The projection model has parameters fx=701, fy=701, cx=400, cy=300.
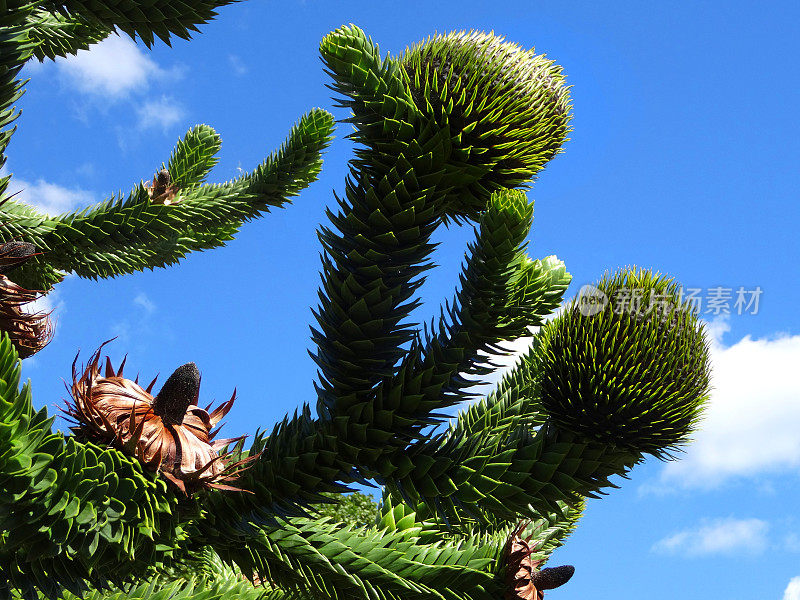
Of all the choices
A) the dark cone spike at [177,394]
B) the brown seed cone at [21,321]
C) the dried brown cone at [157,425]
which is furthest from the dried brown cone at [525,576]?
the brown seed cone at [21,321]

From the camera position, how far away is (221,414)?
2.51 metres

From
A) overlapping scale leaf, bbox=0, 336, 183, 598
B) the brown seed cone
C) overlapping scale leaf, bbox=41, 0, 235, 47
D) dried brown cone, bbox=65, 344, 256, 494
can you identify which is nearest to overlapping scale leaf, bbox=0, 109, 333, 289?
the brown seed cone

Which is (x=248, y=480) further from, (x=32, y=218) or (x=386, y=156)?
(x=32, y=218)

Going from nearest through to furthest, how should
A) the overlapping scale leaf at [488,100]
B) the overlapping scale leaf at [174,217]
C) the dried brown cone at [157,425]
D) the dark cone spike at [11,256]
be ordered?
the dried brown cone at [157,425]
the overlapping scale leaf at [488,100]
the dark cone spike at [11,256]
the overlapping scale leaf at [174,217]

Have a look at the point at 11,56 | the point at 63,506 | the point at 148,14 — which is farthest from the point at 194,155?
the point at 63,506

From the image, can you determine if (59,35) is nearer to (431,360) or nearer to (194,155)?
(194,155)

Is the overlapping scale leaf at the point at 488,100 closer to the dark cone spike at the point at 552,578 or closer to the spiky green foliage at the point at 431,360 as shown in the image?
the spiky green foliage at the point at 431,360

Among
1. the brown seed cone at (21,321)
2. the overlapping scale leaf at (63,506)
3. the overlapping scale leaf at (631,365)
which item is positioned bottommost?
the overlapping scale leaf at (63,506)

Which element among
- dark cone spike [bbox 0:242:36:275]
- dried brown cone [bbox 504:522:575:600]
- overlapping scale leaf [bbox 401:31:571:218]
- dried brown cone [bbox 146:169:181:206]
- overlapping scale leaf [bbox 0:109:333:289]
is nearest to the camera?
overlapping scale leaf [bbox 401:31:571:218]

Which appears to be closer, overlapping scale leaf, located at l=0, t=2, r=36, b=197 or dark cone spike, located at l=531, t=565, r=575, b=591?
overlapping scale leaf, located at l=0, t=2, r=36, b=197

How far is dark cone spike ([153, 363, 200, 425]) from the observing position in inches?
89.2

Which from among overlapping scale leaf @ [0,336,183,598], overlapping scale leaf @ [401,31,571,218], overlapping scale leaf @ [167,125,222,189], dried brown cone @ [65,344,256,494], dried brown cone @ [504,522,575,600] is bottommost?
overlapping scale leaf @ [0,336,183,598]

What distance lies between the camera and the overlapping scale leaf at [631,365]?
2.46 m

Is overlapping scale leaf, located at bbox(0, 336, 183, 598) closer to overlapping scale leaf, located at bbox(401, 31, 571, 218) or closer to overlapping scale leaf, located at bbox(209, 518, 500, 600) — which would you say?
overlapping scale leaf, located at bbox(209, 518, 500, 600)
